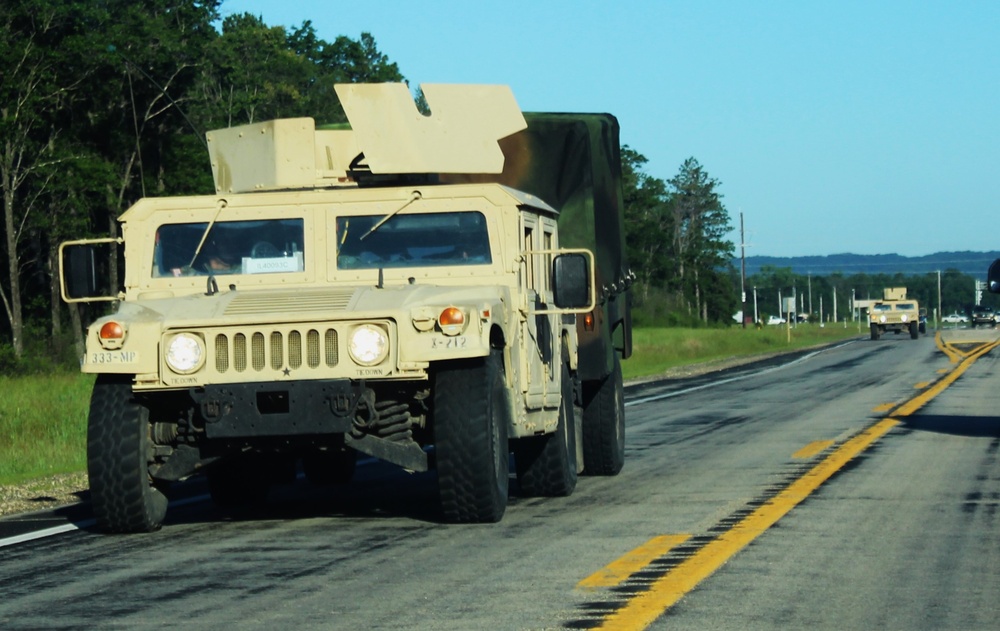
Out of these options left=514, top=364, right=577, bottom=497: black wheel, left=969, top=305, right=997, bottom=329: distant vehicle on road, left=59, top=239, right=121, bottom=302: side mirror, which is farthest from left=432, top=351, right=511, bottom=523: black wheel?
left=969, top=305, right=997, bottom=329: distant vehicle on road

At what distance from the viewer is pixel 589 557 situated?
320 inches

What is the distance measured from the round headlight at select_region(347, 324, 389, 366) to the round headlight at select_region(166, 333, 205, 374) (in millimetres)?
870

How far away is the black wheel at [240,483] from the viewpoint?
36.5ft

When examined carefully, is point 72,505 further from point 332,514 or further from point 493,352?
point 493,352

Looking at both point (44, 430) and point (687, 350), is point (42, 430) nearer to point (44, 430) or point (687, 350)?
point (44, 430)

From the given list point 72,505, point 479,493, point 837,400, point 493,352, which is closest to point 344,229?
point 493,352

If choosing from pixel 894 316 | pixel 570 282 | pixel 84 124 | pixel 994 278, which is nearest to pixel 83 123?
pixel 84 124

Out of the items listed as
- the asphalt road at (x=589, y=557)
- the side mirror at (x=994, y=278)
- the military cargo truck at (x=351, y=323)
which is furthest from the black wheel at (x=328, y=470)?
the side mirror at (x=994, y=278)

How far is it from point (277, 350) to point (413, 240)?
1586mm

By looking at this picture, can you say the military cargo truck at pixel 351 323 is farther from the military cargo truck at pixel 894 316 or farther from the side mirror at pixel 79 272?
the military cargo truck at pixel 894 316

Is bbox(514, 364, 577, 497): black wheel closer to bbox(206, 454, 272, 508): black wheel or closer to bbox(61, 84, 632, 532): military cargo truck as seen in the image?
bbox(61, 84, 632, 532): military cargo truck

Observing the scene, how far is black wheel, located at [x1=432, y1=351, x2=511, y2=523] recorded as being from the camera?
912cm

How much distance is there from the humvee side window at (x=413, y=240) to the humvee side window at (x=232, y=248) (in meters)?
0.32

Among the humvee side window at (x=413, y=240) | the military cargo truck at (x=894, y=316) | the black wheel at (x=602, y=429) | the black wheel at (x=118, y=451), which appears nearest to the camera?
the black wheel at (x=118, y=451)
